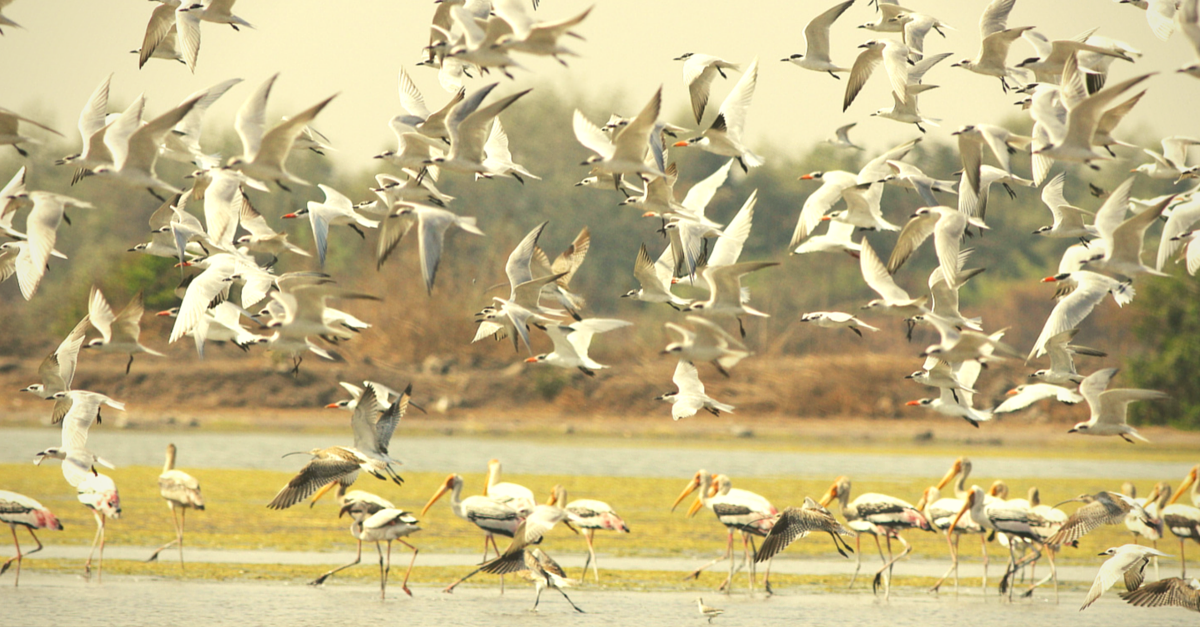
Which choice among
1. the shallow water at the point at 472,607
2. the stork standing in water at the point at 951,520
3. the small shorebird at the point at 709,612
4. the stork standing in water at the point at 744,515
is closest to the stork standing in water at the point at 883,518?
the stork standing in water at the point at 951,520

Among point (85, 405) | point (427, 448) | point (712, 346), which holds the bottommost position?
point (427, 448)

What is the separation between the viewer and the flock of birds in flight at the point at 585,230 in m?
12.1

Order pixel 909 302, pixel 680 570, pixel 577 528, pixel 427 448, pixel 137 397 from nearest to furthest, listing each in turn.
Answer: pixel 909 302
pixel 680 570
pixel 577 528
pixel 427 448
pixel 137 397

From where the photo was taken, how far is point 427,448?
35406 millimetres

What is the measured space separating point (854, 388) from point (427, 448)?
58.4ft

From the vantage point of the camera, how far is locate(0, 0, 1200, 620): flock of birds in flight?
476 inches

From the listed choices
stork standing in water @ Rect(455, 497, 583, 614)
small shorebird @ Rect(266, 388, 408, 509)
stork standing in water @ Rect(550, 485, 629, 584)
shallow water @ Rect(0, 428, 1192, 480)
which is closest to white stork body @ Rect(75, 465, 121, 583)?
small shorebird @ Rect(266, 388, 408, 509)

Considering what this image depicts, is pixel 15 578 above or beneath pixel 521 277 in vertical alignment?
beneath

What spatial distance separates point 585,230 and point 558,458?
66.5ft

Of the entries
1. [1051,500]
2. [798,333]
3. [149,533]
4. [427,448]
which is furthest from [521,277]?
[798,333]

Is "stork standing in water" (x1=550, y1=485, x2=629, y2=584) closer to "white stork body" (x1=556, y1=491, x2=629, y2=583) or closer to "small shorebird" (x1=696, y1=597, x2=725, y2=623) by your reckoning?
"white stork body" (x1=556, y1=491, x2=629, y2=583)

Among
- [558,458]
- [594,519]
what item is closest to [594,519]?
[594,519]

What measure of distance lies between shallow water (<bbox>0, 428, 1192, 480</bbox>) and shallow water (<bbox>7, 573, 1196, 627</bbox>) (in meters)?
14.0

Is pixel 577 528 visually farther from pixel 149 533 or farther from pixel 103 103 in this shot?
pixel 103 103
